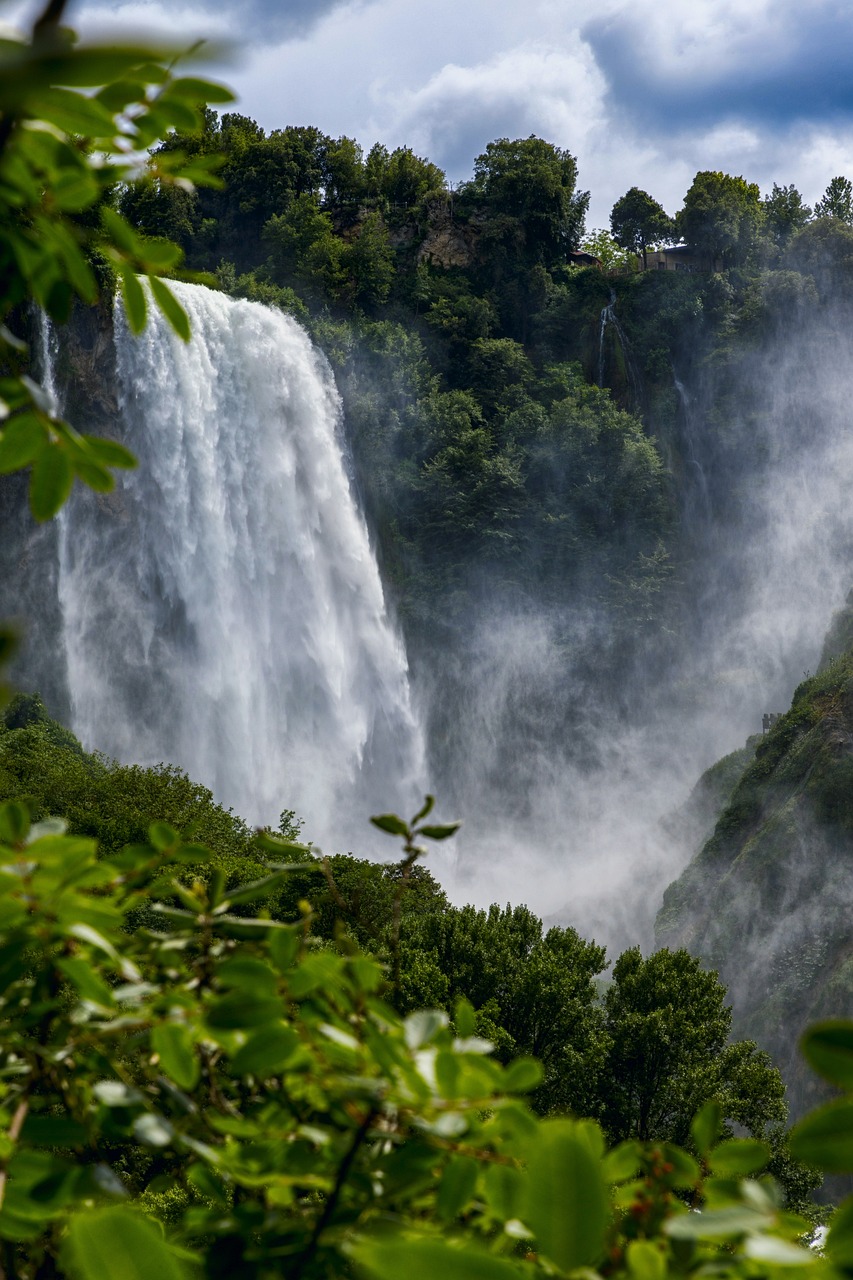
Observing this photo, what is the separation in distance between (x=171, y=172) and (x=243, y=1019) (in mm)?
861

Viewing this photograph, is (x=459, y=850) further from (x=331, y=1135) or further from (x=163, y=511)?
(x=331, y=1135)

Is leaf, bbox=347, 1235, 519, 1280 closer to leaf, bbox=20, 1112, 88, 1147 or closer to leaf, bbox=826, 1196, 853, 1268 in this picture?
leaf, bbox=826, 1196, 853, 1268

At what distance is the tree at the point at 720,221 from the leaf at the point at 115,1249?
3980 centimetres

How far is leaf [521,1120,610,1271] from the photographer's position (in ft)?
1.98

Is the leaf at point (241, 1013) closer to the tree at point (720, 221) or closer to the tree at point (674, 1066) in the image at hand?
the tree at point (674, 1066)

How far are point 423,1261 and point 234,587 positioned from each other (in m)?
27.2

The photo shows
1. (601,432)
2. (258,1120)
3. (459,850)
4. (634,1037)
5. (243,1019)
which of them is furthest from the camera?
(601,432)

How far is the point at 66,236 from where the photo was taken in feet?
3.13

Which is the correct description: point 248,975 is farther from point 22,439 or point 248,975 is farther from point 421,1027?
point 22,439

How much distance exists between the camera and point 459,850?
29922 millimetres

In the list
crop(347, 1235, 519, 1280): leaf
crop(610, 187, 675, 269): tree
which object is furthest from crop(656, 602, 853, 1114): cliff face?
crop(610, 187, 675, 269): tree

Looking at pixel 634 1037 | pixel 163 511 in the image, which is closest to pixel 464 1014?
pixel 634 1037

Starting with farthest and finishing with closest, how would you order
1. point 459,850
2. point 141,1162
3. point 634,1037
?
point 459,850 → point 634,1037 → point 141,1162

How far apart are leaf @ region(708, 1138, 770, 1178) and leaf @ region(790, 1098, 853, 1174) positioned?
0.25 m
